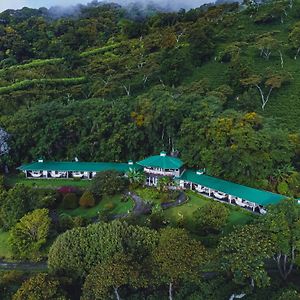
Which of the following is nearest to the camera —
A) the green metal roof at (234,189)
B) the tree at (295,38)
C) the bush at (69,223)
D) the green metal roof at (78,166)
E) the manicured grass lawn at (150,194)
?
the green metal roof at (234,189)

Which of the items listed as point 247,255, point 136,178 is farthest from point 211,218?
point 136,178

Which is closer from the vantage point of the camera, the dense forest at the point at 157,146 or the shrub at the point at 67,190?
the dense forest at the point at 157,146

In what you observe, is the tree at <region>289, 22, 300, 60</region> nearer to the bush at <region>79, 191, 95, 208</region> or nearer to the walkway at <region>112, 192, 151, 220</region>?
the walkway at <region>112, 192, 151, 220</region>

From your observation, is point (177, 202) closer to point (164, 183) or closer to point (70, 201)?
point (164, 183)

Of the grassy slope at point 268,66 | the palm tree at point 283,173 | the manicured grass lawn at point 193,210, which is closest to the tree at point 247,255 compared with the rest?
the manicured grass lawn at point 193,210

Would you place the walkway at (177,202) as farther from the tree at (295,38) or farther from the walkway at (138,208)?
the tree at (295,38)

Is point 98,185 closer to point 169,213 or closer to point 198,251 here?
point 169,213
